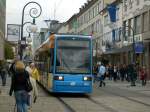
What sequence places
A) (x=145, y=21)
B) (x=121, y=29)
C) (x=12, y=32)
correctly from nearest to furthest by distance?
(x=12, y=32) < (x=145, y=21) < (x=121, y=29)

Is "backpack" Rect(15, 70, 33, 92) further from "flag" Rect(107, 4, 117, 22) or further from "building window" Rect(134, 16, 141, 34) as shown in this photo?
"flag" Rect(107, 4, 117, 22)

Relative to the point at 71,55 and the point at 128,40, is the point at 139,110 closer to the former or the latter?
the point at 71,55

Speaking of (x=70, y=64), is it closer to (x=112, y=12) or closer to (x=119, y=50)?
(x=119, y=50)

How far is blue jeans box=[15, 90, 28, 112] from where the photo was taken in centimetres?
1416

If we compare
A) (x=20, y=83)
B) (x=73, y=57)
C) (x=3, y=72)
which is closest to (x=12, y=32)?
(x=3, y=72)

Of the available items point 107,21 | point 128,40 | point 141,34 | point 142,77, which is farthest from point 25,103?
point 107,21

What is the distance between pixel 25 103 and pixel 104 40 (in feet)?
218

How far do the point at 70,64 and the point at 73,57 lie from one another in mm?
403

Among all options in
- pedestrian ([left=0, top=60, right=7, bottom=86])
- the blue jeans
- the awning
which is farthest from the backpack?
the awning

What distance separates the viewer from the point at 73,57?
25969 millimetres

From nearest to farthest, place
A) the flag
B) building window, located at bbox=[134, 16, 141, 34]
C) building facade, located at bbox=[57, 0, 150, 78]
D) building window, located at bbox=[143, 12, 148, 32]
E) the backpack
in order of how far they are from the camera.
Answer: the backpack → building window, located at bbox=[143, 12, 148, 32] → building facade, located at bbox=[57, 0, 150, 78] → building window, located at bbox=[134, 16, 141, 34] → the flag

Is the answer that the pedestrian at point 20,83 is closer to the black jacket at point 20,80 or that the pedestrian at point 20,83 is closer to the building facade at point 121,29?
the black jacket at point 20,80

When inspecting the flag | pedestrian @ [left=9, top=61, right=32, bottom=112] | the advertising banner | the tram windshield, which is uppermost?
the flag

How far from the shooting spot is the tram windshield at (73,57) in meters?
25.8
